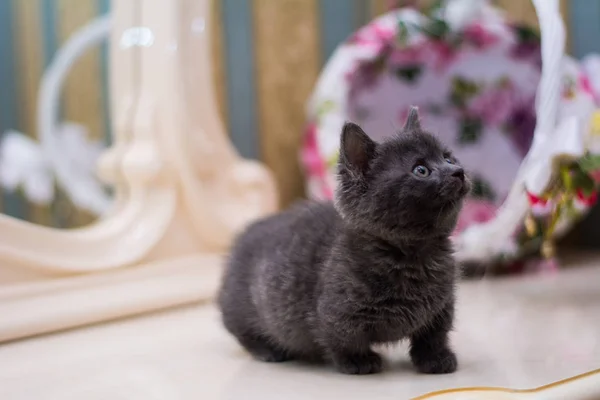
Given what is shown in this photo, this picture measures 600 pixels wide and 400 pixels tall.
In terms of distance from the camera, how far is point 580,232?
171 centimetres

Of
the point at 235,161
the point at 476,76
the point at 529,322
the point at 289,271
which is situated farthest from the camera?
the point at 476,76

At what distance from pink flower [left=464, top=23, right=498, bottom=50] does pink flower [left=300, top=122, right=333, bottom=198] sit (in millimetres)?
383

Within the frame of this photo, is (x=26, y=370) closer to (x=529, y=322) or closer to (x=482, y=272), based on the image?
(x=529, y=322)

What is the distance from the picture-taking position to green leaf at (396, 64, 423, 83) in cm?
158

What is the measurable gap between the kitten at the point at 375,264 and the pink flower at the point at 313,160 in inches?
27.9

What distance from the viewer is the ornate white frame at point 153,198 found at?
1.07 m

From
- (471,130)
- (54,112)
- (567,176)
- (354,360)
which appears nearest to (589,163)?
(567,176)

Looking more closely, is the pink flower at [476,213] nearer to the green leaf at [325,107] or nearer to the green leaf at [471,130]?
the green leaf at [471,130]

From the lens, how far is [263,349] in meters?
0.82

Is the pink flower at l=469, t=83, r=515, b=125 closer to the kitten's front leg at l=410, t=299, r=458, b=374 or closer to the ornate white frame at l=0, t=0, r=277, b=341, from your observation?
the ornate white frame at l=0, t=0, r=277, b=341

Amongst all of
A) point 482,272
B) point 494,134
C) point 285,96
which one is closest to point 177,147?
point 285,96

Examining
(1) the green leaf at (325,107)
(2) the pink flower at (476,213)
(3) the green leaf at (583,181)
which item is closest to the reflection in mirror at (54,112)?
(1) the green leaf at (325,107)

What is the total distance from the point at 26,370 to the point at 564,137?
0.79 metres

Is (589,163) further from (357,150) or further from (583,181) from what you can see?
(357,150)
